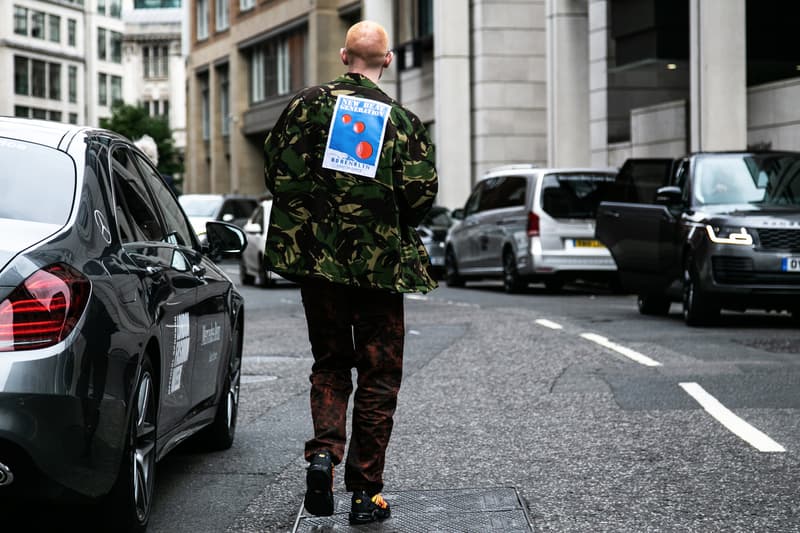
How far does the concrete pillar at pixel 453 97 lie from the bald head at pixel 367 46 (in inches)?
1428

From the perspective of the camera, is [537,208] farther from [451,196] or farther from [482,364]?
[451,196]

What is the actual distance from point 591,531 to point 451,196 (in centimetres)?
3662

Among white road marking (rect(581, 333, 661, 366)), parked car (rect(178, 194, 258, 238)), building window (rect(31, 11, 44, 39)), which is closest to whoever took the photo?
white road marking (rect(581, 333, 661, 366))

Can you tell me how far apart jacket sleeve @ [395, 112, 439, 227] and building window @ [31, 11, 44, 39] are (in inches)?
4371

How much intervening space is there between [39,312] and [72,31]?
11766 centimetres

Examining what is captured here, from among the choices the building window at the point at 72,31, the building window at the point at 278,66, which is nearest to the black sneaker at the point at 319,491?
the building window at the point at 278,66

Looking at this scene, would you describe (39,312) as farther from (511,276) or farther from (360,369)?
(511,276)

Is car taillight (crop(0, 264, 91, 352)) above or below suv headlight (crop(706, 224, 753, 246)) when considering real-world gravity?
below

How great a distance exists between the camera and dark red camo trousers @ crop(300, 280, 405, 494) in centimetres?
538

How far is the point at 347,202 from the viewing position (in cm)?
529

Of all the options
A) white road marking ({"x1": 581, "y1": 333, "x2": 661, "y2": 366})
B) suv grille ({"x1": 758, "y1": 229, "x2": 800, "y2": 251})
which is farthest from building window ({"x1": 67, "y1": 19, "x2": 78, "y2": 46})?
white road marking ({"x1": 581, "y1": 333, "x2": 661, "y2": 366})

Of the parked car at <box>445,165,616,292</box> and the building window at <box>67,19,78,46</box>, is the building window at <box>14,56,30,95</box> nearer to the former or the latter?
the building window at <box>67,19,78,46</box>

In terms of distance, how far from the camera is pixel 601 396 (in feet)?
30.3

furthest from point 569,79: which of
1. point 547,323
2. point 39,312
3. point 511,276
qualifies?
point 39,312
